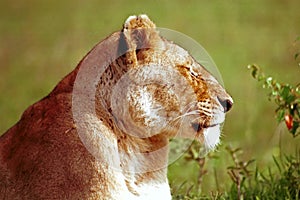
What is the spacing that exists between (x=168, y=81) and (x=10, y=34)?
1127 cm

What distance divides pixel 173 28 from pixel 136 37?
9768 millimetres

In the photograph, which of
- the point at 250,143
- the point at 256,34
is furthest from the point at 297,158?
the point at 256,34

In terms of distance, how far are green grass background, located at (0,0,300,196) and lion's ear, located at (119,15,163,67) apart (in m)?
5.22

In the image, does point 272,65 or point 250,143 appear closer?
point 250,143

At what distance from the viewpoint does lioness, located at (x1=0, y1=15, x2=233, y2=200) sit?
15.5ft

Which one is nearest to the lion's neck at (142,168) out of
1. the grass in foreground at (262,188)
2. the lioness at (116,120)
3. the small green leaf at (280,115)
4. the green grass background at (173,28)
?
the lioness at (116,120)

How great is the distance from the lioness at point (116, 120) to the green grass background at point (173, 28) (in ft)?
16.8

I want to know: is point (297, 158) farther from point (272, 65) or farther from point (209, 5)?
point (209, 5)

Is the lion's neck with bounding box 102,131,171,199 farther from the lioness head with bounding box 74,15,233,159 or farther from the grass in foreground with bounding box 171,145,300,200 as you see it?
the grass in foreground with bounding box 171,145,300,200

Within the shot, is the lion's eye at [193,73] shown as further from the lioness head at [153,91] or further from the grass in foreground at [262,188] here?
the grass in foreground at [262,188]

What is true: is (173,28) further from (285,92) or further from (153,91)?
(153,91)

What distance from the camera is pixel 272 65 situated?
1291cm

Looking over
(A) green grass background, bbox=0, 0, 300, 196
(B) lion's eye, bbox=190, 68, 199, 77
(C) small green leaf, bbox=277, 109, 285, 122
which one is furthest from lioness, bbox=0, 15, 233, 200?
(A) green grass background, bbox=0, 0, 300, 196

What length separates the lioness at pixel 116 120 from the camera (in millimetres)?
4730
